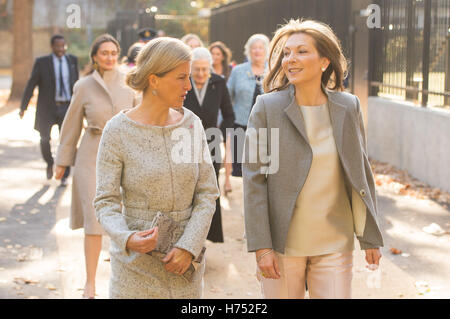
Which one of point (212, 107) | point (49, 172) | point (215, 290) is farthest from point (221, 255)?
point (49, 172)

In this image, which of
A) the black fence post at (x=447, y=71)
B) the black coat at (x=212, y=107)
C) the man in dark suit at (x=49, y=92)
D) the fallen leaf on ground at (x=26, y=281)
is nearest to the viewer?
the fallen leaf on ground at (x=26, y=281)

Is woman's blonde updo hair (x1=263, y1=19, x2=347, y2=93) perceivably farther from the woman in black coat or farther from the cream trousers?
the woman in black coat

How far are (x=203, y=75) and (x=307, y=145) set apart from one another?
3.82 metres

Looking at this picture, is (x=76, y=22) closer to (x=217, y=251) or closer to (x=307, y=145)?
(x=217, y=251)

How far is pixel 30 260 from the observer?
7.21 meters

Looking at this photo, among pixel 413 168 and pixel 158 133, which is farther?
pixel 413 168

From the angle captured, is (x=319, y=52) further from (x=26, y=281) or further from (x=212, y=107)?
(x=26, y=281)

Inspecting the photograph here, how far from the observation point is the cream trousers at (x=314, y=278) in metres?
3.64

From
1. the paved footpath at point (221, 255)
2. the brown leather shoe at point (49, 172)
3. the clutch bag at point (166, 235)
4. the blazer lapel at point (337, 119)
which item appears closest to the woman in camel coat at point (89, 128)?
the paved footpath at point (221, 255)

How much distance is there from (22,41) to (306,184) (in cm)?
2667

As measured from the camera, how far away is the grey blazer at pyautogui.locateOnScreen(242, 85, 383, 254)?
362cm

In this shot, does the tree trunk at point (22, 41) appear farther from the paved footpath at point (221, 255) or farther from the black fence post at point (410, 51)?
the black fence post at point (410, 51)

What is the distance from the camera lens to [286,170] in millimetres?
3619
